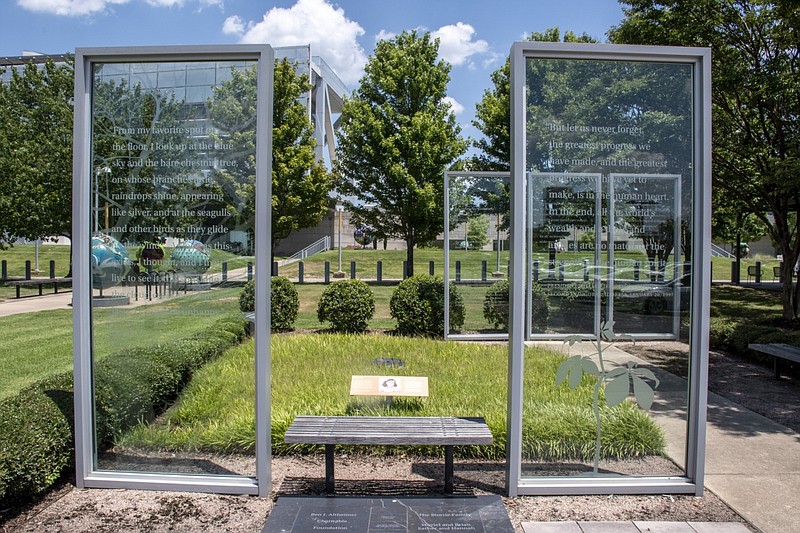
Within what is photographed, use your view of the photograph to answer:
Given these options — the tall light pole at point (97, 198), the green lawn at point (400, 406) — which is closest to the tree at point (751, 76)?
the green lawn at point (400, 406)

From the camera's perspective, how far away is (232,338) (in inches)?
193

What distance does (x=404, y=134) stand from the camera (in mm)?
21797

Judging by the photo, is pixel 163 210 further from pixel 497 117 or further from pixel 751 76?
pixel 497 117

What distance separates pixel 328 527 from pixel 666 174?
132 inches

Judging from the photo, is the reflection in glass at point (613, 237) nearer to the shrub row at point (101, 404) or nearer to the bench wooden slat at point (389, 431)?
the bench wooden slat at point (389, 431)

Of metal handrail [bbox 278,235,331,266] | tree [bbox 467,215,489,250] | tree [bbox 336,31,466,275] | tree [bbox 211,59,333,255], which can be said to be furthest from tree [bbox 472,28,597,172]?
metal handrail [bbox 278,235,331,266]

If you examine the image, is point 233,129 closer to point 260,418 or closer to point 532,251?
point 260,418

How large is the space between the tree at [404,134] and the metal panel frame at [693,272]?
17503 millimetres

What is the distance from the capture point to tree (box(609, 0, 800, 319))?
1041cm

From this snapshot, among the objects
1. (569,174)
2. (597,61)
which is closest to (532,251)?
(569,174)

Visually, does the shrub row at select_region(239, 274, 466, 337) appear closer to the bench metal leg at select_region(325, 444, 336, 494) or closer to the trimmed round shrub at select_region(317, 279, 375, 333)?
the trimmed round shrub at select_region(317, 279, 375, 333)

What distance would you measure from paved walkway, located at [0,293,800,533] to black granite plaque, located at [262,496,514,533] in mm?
306

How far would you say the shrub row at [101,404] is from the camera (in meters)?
3.83

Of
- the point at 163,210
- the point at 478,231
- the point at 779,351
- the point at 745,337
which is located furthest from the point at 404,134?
the point at 163,210
